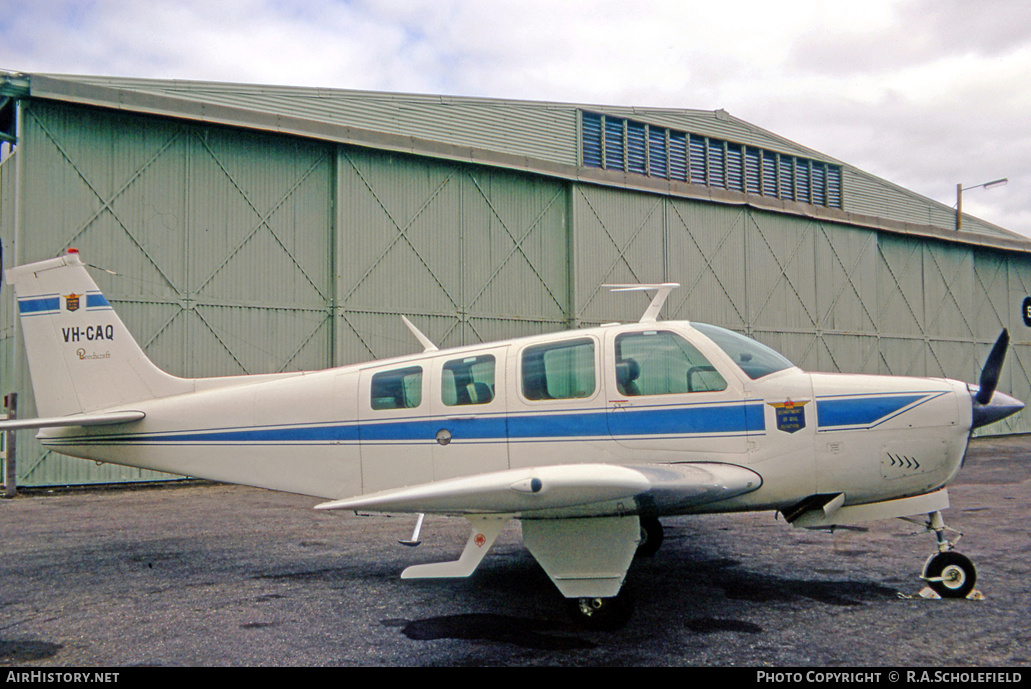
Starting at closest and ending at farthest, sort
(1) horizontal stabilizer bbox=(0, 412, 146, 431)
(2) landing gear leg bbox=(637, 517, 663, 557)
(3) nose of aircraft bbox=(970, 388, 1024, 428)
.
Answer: (3) nose of aircraft bbox=(970, 388, 1024, 428) → (1) horizontal stabilizer bbox=(0, 412, 146, 431) → (2) landing gear leg bbox=(637, 517, 663, 557)

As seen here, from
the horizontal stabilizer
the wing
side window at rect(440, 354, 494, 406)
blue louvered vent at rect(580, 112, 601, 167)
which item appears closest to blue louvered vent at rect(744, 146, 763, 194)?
blue louvered vent at rect(580, 112, 601, 167)

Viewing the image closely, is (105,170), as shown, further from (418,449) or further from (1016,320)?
(1016,320)

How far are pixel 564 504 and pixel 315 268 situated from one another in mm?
12050

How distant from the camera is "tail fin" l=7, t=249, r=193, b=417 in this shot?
23.7 ft

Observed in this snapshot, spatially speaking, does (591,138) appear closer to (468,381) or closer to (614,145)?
(614,145)

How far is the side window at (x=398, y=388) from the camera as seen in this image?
19.8ft

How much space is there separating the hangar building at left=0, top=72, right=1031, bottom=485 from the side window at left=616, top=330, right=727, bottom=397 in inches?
413

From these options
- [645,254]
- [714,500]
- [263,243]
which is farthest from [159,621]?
[645,254]

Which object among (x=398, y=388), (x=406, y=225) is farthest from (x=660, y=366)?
(x=406, y=225)

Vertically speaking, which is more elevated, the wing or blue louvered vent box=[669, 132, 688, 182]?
blue louvered vent box=[669, 132, 688, 182]

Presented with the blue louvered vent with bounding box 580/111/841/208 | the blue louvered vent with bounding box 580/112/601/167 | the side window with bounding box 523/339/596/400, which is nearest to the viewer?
the side window with bounding box 523/339/596/400

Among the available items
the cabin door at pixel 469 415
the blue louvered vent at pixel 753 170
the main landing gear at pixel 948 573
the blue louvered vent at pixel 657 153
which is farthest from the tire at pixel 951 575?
the blue louvered vent at pixel 753 170

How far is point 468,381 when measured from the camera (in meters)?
5.89

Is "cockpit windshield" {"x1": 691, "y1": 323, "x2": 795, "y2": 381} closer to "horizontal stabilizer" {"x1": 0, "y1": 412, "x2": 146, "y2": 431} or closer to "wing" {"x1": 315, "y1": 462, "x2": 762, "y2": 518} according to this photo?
"wing" {"x1": 315, "y1": 462, "x2": 762, "y2": 518}
